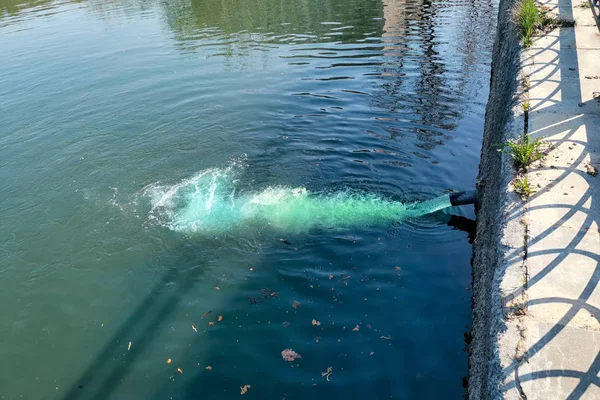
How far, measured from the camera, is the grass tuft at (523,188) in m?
5.36

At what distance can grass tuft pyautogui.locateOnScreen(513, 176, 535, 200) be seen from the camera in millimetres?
5364

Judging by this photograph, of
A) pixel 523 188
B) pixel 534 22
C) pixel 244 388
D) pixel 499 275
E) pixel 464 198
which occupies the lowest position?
pixel 244 388

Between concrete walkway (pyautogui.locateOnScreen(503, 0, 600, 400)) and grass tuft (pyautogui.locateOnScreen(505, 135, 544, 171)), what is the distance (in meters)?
0.13

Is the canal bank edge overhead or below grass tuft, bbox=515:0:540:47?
below

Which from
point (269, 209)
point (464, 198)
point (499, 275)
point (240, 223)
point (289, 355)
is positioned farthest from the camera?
point (269, 209)

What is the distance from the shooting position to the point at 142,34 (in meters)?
20.8

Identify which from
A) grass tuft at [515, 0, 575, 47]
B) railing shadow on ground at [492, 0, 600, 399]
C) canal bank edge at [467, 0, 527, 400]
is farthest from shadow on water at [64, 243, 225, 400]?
grass tuft at [515, 0, 575, 47]

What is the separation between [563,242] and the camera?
15.2 feet

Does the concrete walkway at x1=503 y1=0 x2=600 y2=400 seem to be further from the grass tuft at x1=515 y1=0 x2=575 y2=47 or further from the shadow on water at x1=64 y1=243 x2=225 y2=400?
the shadow on water at x1=64 y1=243 x2=225 y2=400

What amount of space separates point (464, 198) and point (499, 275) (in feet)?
10.2

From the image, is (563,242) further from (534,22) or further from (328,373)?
(534,22)

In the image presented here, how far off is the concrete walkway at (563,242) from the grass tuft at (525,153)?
13cm

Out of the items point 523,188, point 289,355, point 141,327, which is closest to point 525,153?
point 523,188

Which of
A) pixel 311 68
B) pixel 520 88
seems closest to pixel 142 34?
pixel 311 68
